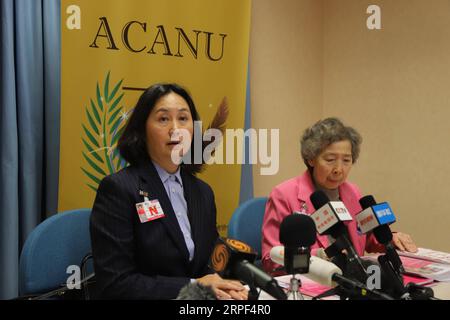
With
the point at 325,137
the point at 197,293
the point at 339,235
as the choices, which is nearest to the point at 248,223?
the point at 325,137

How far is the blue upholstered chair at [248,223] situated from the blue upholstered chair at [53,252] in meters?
0.85

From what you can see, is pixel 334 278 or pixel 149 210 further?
pixel 149 210

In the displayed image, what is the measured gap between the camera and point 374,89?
12.7 ft

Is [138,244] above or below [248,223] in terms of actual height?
above

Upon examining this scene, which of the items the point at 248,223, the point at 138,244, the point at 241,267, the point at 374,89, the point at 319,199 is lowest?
the point at 248,223

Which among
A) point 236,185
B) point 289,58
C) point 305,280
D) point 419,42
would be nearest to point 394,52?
point 419,42

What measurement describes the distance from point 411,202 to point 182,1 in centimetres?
231

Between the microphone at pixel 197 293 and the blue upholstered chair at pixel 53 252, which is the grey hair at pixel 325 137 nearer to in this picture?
the blue upholstered chair at pixel 53 252

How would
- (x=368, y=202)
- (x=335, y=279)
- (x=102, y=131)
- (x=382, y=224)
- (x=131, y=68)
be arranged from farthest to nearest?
(x=131, y=68) < (x=102, y=131) < (x=368, y=202) < (x=382, y=224) < (x=335, y=279)

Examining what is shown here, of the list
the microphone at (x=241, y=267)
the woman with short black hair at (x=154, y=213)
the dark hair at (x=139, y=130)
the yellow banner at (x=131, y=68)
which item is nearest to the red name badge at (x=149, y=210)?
the woman with short black hair at (x=154, y=213)

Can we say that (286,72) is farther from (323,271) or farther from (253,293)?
(253,293)

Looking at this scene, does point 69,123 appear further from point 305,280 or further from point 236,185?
point 305,280

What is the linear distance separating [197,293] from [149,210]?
2.22ft
